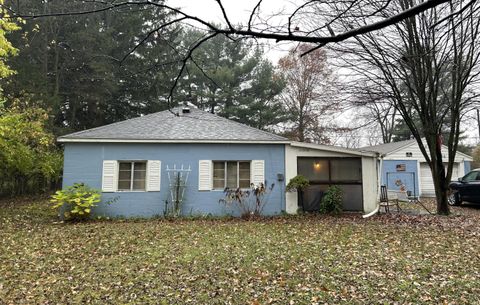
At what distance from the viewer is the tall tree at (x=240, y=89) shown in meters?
20.1

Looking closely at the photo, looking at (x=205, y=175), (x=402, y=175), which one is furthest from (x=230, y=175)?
(x=402, y=175)

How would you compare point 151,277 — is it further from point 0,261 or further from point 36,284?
point 0,261

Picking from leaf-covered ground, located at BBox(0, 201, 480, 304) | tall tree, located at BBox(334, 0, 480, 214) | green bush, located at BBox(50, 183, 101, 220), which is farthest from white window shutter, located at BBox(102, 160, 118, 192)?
tall tree, located at BBox(334, 0, 480, 214)

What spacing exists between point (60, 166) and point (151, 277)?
1219 centimetres

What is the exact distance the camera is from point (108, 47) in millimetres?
16141

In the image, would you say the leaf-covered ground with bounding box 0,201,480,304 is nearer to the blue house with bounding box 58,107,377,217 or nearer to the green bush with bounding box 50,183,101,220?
the green bush with bounding box 50,183,101,220

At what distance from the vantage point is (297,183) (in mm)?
9445

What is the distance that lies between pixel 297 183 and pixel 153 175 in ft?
15.6

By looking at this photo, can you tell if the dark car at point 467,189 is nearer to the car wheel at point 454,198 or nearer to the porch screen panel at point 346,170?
the car wheel at point 454,198

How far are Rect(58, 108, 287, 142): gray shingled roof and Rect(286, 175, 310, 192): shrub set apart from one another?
1.43 m

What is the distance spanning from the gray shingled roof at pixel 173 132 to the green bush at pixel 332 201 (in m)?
2.34

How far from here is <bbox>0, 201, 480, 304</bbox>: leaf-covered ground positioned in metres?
3.71

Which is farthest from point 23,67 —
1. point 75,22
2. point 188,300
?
point 188,300

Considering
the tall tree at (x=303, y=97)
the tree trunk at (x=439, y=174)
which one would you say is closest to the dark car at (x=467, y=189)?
the tree trunk at (x=439, y=174)
